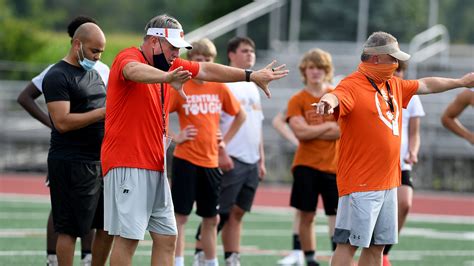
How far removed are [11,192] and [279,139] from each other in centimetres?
628

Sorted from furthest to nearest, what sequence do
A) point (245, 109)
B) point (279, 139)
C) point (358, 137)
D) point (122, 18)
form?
1. point (122, 18)
2. point (279, 139)
3. point (245, 109)
4. point (358, 137)

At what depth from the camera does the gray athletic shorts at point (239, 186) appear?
10898mm

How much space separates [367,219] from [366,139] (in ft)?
1.97

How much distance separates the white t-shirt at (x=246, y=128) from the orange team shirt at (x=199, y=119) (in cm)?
76

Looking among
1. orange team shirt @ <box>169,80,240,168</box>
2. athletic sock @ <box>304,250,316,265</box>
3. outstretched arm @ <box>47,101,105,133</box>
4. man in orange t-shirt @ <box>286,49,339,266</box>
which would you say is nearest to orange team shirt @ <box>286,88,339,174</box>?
man in orange t-shirt @ <box>286,49,339,266</box>

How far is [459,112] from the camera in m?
10.4

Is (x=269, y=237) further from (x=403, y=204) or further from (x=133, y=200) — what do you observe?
(x=133, y=200)

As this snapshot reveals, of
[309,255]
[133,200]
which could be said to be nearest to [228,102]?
[309,255]

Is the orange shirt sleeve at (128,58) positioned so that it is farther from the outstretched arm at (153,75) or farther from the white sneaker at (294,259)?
the white sneaker at (294,259)

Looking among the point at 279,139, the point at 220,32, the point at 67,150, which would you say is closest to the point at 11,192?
the point at 279,139

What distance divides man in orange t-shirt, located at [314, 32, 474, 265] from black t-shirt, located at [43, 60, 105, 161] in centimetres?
204

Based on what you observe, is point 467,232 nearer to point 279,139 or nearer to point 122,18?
point 279,139

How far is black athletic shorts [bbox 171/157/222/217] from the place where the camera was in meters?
10.1

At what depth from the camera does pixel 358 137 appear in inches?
316
